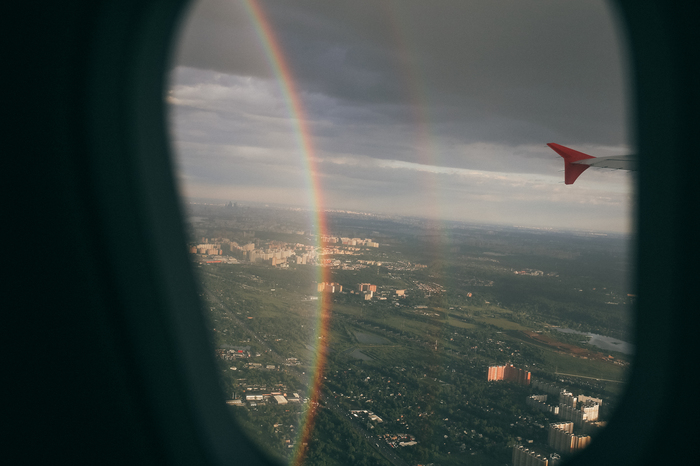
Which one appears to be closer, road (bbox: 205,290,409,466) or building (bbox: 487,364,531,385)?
road (bbox: 205,290,409,466)

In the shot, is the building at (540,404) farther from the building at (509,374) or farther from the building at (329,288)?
the building at (329,288)

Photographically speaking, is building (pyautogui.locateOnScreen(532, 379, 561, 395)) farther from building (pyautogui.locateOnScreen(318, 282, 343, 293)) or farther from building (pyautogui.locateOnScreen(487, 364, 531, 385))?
building (pyautogui.locateOnScreen(318, 282, 343, 293))

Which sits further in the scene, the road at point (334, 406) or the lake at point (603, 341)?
the lake at point (603, 341)

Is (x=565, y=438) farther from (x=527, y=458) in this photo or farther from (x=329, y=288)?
(x=329, y=288)

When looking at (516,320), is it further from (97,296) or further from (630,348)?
(97,296)

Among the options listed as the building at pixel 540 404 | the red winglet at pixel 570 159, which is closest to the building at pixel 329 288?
the building at pixel 540 404

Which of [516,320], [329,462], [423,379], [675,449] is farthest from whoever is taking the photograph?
[516,320]

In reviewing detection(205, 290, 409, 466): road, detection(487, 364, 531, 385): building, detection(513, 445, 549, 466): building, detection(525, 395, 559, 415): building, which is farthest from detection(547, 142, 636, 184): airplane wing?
detection(487, 364, 531, 385): building

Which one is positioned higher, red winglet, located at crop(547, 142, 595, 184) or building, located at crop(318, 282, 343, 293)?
red winglet, located at crop(547, 142, 595, 184)

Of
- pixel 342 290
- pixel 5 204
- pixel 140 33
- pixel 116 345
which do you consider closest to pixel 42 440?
pixel 116 345
